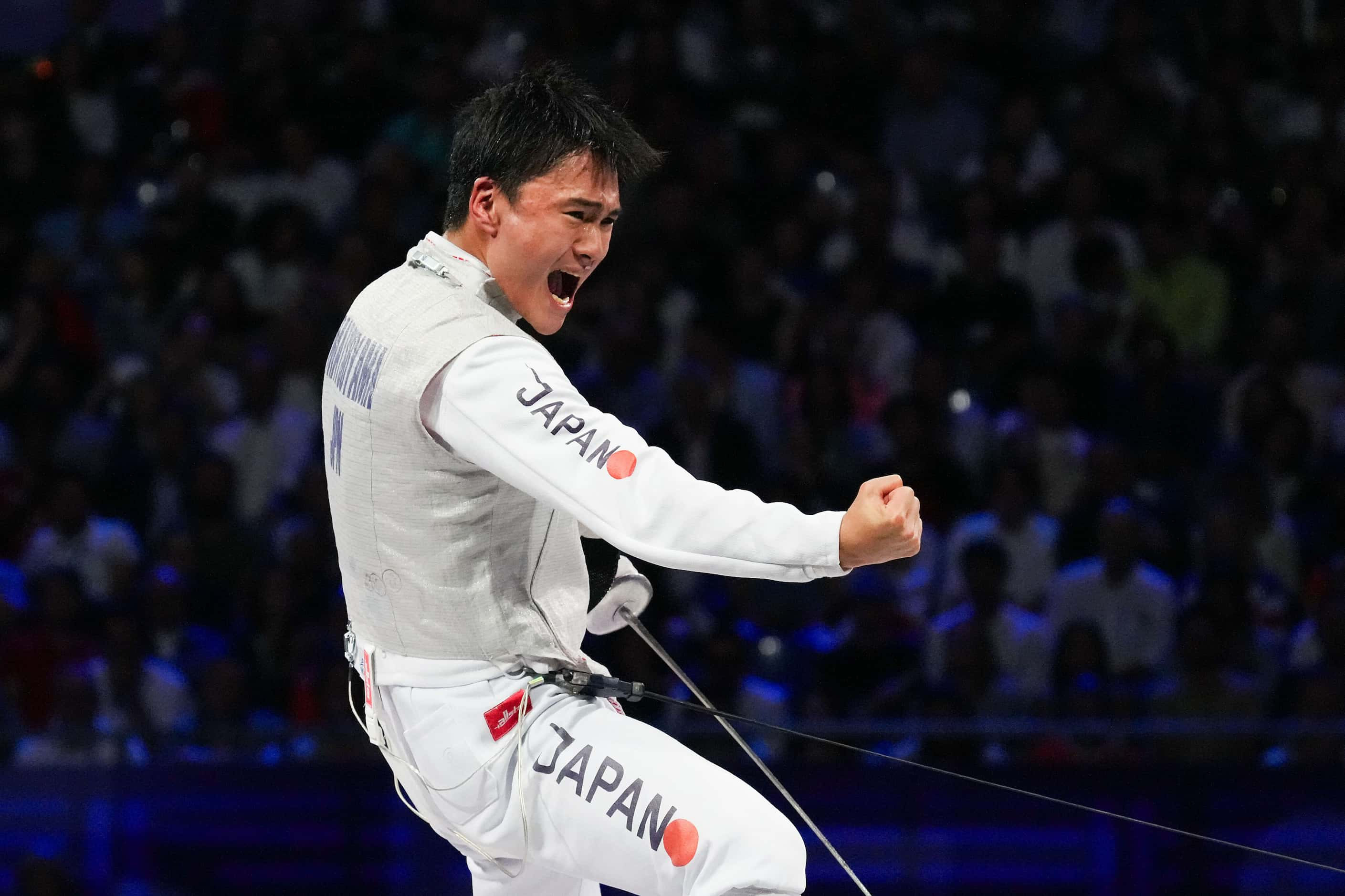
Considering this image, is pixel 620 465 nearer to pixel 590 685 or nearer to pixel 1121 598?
pixel 590 685

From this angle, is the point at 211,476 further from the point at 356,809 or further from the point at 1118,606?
the point at 1118,606

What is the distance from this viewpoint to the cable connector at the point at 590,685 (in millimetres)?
2459

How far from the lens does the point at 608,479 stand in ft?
7.23

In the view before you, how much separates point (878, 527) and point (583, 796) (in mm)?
606

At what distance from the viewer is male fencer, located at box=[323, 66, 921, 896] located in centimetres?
220

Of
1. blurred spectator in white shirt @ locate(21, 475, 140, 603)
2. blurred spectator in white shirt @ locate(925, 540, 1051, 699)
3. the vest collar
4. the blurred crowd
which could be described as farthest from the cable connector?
blurred spectator in white shirt @ locate(21, 475, 140, 603)

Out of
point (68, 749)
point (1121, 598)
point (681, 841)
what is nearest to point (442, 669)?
point (681, 841)

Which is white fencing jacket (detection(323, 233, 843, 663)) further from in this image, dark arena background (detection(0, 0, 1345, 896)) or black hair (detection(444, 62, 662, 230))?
dark arena background (detection(0, 0, 1345, 896))

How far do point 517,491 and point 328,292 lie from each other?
437 centimetres

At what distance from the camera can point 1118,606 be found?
5566 mm

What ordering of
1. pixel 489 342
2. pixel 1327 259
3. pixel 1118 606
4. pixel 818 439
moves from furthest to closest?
1. pixel 1327 259
2. pixel 818 439
3. pixel 1118 606
4. pixel 489 342

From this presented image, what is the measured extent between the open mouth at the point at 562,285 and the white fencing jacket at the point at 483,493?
7 centimetres

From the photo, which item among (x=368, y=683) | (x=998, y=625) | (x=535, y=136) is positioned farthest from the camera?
(x=998, y=625)

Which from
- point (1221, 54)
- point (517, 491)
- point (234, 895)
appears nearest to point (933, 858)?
point (234, 895)
